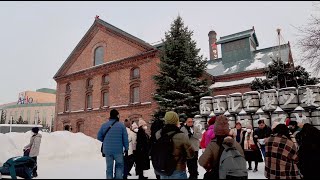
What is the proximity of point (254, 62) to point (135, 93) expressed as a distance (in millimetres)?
13651

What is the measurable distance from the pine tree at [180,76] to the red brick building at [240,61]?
6.33 metres

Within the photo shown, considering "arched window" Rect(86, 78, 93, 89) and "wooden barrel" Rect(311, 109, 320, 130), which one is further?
"arched window" Rect(86, 78, 93, 89)

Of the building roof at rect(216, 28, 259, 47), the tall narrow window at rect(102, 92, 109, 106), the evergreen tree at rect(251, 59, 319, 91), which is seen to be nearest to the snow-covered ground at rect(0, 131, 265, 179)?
the tall narrow window at rect(102, 92, 109, 106)

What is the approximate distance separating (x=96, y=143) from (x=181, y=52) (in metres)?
8.68

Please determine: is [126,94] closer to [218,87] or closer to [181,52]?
[181,52]

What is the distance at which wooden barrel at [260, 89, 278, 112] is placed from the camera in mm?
12242

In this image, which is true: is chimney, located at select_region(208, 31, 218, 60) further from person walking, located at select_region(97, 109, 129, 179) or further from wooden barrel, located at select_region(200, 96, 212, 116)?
person walking, located at select_region(97, 109, 129, 179)

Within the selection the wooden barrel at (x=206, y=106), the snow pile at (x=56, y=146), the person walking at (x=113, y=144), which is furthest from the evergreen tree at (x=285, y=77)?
the person walking at (x=113, y=144)

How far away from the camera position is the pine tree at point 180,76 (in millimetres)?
16828

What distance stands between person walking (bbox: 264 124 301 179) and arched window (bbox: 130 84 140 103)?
712 inches

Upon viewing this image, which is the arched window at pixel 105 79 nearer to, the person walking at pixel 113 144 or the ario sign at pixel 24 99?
the person walking at pixel 113 144

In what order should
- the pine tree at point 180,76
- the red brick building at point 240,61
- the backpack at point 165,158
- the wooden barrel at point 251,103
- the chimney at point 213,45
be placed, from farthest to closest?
1. the chimney at point 213,45
2. the red brick building at point 240,61
3. the pine tree at point 180,76
4. the wooden barrel at point 251,103
5. the backpack at point 165,158

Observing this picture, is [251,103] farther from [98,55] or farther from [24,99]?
[24,99]

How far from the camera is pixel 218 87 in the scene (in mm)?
24188
